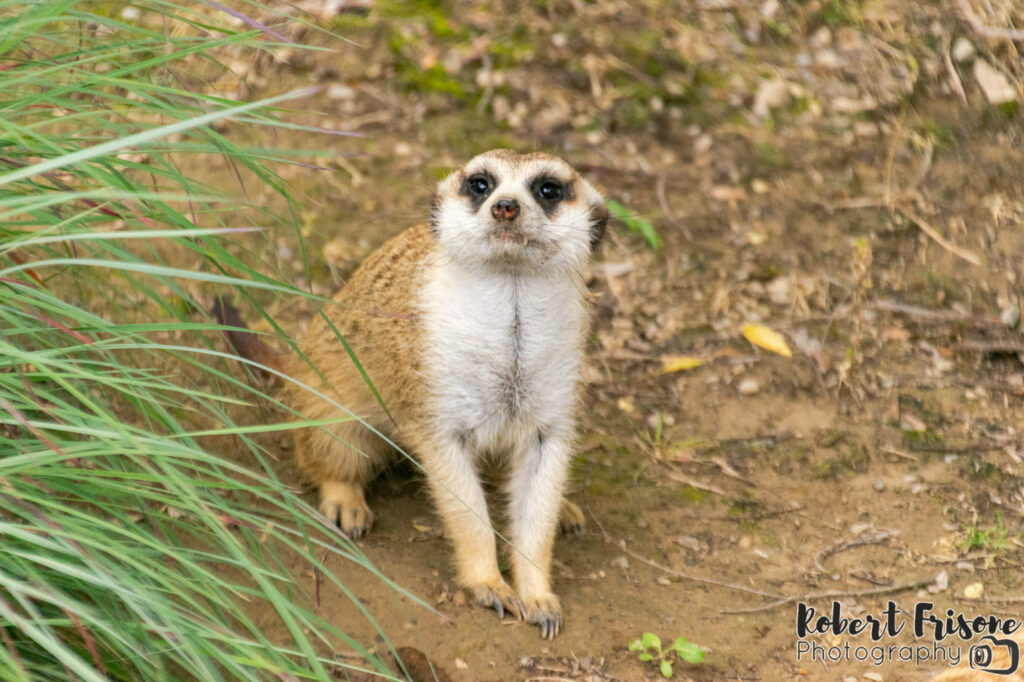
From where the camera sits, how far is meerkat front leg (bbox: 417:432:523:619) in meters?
3.23

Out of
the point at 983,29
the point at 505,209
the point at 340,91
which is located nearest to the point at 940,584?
the point at 505,209

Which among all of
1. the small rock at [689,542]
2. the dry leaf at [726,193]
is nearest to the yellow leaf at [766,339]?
the dry leaf at [726,193]

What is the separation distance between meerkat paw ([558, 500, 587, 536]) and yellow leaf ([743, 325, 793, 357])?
1212 mm

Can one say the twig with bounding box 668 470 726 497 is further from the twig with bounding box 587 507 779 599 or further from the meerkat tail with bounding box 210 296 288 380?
the meerkat tail with bounding box 210 296 288 380

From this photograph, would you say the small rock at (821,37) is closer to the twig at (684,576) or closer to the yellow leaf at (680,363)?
the yellow leaf at (680,363)

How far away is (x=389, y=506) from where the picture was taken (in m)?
3.76

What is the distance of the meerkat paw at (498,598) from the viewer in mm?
3205

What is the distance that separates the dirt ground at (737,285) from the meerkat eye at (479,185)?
448mm

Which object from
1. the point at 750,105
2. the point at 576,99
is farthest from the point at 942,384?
the point at 576,99

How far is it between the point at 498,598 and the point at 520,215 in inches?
46.1

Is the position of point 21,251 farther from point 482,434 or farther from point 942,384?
point 942,384

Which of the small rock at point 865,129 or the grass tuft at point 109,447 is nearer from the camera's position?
the grass tuft at point 109,447

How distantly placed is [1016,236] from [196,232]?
3.93 m

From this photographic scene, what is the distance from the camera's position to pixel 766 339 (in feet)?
14.4
